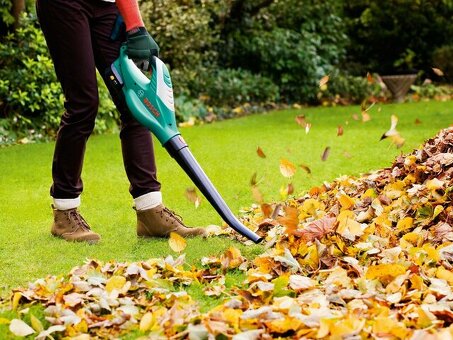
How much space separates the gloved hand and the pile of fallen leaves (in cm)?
83

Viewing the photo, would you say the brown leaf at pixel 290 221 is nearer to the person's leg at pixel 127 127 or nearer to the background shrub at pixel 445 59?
the person's leg at pixel 127 127

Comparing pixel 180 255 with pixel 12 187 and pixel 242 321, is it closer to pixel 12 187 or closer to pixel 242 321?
pixel 242 321

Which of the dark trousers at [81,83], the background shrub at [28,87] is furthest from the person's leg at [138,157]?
the background shrub at [28,87]

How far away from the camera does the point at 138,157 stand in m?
3.86

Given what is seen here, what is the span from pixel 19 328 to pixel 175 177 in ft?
10.6

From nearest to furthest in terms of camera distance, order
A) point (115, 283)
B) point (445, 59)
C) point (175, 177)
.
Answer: point (115, 283)
point (175, 177)
point (445, 59)

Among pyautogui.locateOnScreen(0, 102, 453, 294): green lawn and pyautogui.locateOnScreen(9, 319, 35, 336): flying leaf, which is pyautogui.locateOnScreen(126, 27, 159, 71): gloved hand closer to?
pyautogui.locateOnScreen(0, 102, 453, 294): green lawn

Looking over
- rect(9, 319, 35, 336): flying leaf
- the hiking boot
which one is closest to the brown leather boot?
the hiking boot

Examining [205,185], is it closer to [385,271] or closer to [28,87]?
[385,271]

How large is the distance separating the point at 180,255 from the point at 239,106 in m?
7.55

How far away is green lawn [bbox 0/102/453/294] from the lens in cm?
373

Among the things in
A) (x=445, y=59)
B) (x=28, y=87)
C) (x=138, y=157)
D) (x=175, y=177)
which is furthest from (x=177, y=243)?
(x=445, y=59)

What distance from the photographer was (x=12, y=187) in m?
5.53

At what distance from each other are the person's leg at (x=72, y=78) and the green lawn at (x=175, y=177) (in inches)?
11.7
